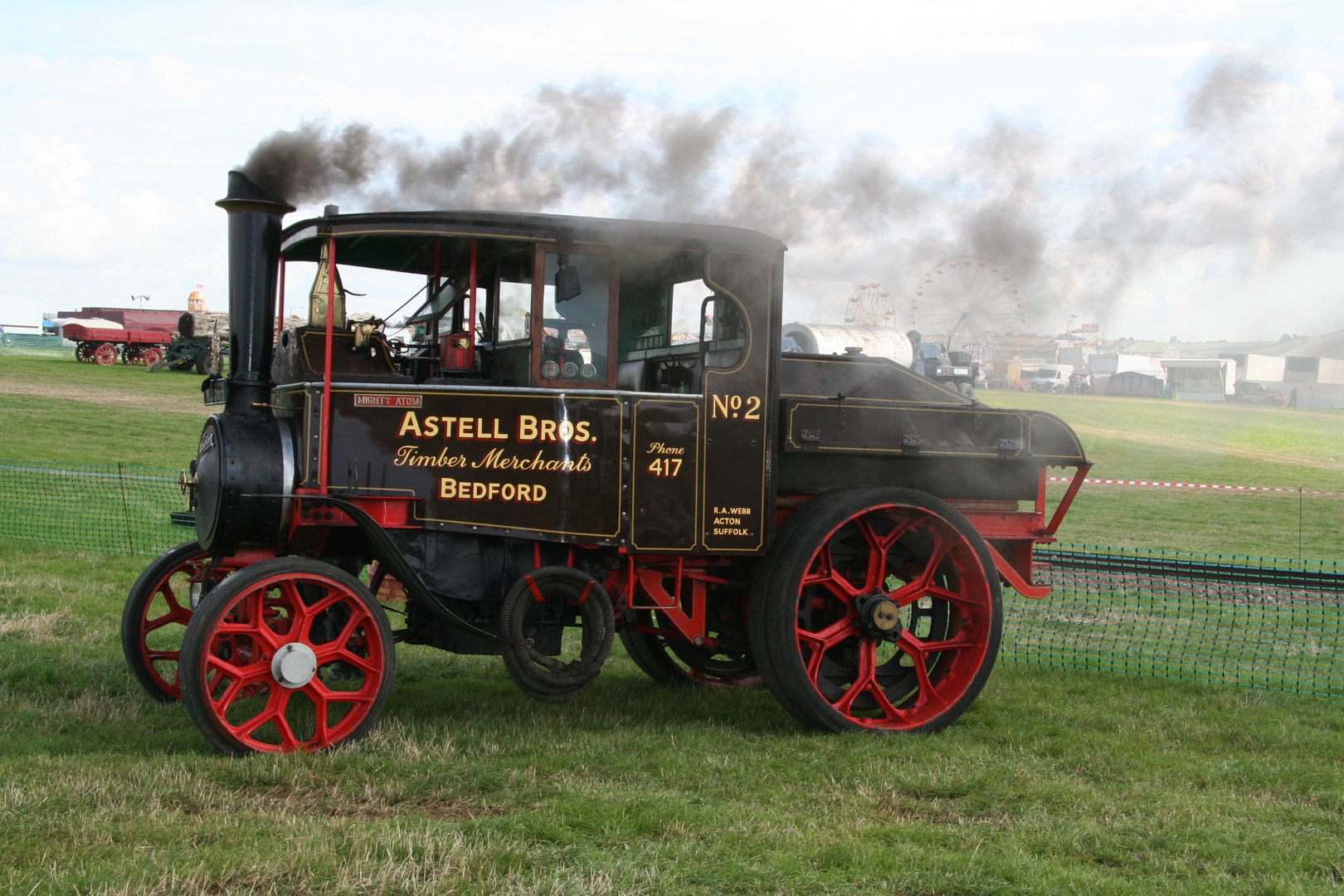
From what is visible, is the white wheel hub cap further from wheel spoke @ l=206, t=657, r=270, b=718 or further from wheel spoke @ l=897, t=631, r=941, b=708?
wheel spoke @ l=897, t=631, r=941, b=708

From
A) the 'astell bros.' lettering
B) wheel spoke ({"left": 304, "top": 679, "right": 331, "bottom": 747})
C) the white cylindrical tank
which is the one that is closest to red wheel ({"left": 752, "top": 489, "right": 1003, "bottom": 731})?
the 'astell bros.' lettering

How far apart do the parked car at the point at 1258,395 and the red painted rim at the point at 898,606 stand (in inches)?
1123

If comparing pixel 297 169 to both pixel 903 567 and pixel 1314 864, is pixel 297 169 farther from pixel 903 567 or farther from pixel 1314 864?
pixel 1314 864

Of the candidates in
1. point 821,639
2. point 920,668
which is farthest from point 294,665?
point 920,668

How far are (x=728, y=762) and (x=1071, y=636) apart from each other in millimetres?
4590

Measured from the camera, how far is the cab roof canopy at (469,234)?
5652mm

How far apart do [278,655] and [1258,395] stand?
32.6 m

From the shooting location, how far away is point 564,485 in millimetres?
5805

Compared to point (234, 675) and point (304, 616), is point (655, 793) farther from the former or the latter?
point (234, 675)

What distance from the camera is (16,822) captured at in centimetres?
430

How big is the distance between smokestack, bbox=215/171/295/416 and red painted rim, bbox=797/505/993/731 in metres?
2.88

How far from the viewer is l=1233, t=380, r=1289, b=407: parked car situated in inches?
1292

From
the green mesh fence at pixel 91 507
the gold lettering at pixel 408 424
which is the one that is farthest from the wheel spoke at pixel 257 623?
the green mesh fence at pixel 91 507

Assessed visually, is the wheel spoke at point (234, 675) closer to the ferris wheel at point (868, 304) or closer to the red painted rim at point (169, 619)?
the red painted rim at point (169, 619)
